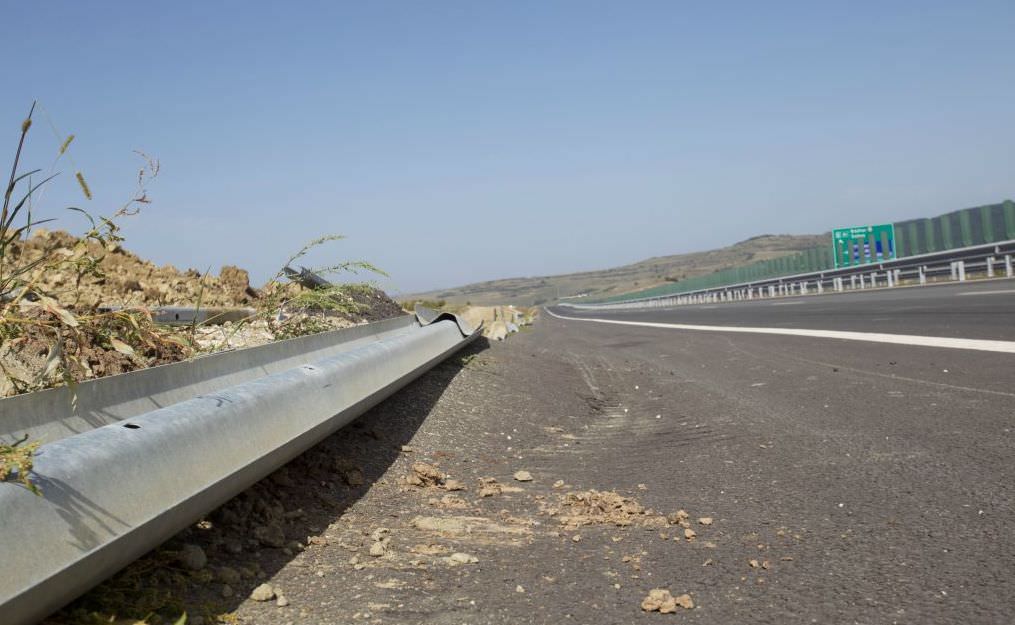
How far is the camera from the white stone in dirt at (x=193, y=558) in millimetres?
2992

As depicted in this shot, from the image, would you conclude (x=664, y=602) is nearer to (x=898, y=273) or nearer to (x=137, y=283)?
(x=137, y=283)

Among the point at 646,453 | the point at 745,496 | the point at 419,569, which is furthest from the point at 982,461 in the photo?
the point at 419,569

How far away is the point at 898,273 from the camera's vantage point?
111 feet

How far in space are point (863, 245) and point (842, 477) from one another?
1522 inches

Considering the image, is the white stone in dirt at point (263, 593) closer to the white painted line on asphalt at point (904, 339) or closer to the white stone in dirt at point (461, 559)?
the white stone in dirt at point (461, 559)

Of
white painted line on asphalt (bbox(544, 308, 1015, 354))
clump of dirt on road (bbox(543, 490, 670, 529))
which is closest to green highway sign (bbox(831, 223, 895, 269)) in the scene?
white painted line on asphalt (bbox(544, 308, 1015, 354))

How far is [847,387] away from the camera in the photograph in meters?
7.66

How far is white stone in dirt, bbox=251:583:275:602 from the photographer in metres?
2.87

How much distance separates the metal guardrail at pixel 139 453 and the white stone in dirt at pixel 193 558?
0.84ft

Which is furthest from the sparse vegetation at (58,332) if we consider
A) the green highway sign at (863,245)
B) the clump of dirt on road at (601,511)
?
the green highway sign at (863,245)

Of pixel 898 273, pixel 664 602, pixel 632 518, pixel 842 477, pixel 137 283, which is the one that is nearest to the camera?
pixel 664 602

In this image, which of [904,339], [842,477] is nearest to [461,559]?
[842,477]

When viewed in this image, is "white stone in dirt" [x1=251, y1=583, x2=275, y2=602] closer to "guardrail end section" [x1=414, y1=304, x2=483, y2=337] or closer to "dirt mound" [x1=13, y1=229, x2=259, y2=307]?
"dirt mound" [x1=13, y1=229, x2=259, y2=307]

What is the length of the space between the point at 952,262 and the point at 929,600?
3041 centimetres
